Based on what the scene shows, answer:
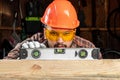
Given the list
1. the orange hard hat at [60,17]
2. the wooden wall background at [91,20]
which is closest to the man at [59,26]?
the orange hard hat at [60,17]

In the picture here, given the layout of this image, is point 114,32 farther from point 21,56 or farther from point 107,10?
point 21,56

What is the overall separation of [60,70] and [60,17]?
1.21 meters

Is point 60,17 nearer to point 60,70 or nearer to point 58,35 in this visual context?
point 58,35

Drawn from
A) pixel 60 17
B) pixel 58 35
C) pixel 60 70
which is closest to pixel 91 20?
pixel 60 17

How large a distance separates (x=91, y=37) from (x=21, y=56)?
13.5 feet

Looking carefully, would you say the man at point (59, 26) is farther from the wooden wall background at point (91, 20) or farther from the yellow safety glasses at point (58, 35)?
the wooden wall background at point (91, 20)

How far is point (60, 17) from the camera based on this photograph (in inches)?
108

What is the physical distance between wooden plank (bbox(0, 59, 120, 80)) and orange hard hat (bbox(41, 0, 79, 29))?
1.10 metres

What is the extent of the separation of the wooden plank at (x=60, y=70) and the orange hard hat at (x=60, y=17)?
43.2 inches

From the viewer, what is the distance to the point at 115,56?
5.81 metres

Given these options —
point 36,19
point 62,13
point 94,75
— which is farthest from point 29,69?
point 36,19

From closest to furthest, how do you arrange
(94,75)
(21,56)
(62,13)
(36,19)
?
(94,75), (21,56), (62,13), (36,19)

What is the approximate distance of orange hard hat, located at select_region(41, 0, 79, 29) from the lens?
8.80 ft

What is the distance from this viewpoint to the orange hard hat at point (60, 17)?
8.80 ft
